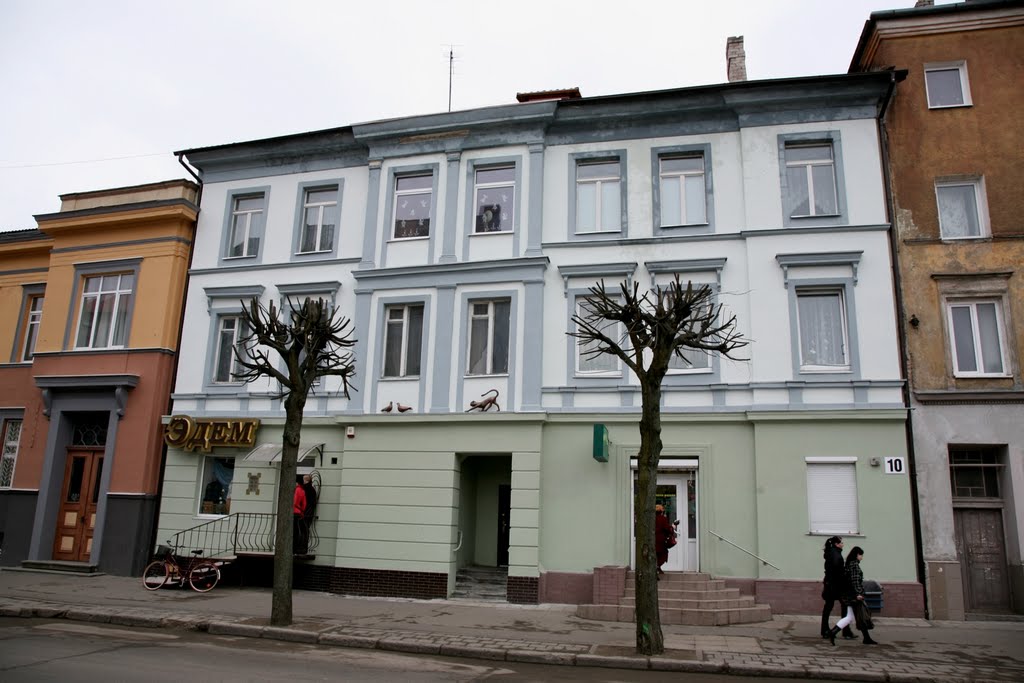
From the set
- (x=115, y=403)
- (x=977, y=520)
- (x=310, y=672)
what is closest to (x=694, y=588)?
(x=977, y=520)

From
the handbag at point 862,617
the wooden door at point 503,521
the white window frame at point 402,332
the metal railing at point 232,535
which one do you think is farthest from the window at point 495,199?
the handbag at point 862,617

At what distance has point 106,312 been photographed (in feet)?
65.9

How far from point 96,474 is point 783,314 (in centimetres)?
1723

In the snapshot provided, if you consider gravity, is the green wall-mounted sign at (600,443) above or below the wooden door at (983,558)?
above

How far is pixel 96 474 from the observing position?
1952cm

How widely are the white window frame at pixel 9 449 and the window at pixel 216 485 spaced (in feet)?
20.3

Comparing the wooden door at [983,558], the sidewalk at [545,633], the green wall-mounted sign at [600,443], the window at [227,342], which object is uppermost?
the window at [227,342]

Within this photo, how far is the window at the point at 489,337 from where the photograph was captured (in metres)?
17.2

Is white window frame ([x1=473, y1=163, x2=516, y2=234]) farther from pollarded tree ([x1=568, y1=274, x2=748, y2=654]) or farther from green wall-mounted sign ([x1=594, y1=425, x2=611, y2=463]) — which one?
pollarded tree ([x1=568, y1=274, x2=748, y2=654])

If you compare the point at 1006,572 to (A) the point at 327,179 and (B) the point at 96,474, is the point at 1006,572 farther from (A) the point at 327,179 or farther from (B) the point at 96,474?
(B) the point at 96,474

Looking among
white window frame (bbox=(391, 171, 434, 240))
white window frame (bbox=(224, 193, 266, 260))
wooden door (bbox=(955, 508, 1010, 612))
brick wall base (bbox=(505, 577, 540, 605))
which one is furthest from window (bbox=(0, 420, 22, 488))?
wooden door (bbox=(955, 508, 1010, 612))

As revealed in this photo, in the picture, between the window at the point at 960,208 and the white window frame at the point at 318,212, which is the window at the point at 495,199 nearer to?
the white window frame at the point at 318,212

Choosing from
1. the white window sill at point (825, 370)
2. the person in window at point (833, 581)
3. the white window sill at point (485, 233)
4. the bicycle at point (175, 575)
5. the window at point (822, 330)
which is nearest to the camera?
the person in window at point (833, 581)

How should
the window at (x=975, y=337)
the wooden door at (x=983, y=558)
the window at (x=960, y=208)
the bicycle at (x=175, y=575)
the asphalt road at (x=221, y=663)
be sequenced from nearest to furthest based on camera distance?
1. the asphalt road at (x=221, y=663)
2. the wooden door at (x=983, y=558)
3. the window at (x=975, y=337)
4. the window at (x=960, y=208)
5. the bicycle at (x=175, y=575)
